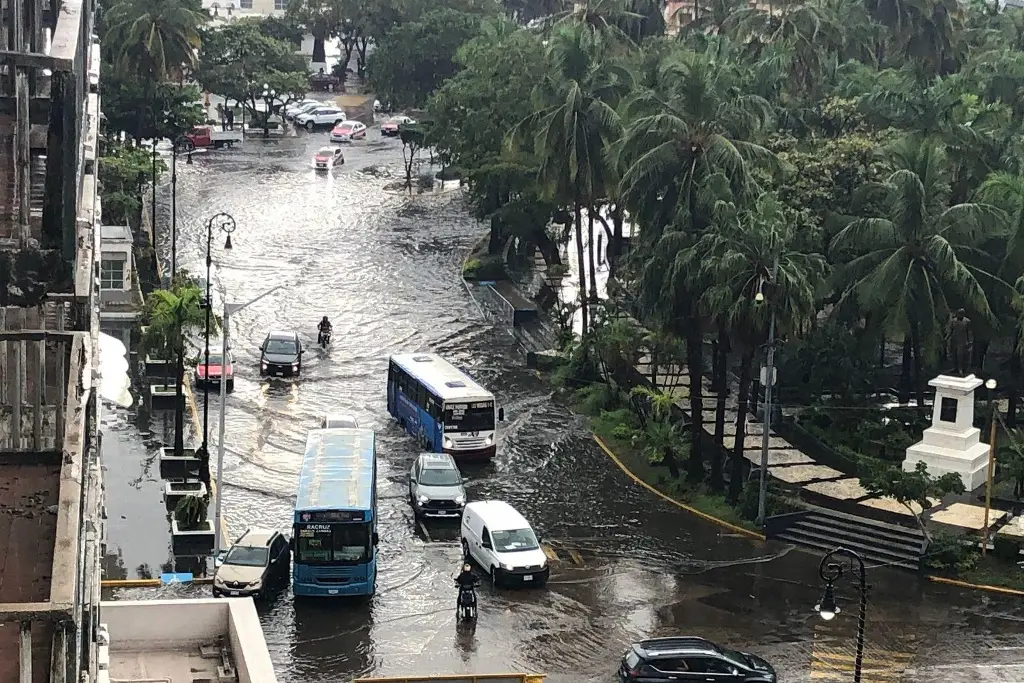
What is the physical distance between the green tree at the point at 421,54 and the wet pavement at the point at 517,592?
1215 inches

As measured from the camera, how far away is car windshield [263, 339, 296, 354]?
57.8m

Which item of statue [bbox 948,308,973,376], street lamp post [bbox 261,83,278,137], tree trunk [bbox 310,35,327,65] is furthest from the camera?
tree trunk [bbox 310,35,327,65]

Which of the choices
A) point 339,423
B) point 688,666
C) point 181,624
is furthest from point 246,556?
point 181,624

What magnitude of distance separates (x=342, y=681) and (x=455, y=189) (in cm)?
6301

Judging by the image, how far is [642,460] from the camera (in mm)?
49156

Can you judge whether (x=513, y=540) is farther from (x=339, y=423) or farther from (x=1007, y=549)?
(x=1007, y=549)

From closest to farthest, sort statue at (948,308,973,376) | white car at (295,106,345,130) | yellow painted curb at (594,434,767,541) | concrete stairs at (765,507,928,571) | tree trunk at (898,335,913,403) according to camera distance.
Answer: concrete stairs at (765,507,928,571)
yellow painted curb at (594,434,767,541)
statue at (948,308,973,376)
tree trunk at (898,335,913,403)
white car at (295,106,345,130)

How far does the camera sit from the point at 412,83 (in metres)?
99.9

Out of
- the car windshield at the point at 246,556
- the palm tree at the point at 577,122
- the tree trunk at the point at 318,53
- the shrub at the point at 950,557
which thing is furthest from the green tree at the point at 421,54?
the car windshield at the point at 246,556

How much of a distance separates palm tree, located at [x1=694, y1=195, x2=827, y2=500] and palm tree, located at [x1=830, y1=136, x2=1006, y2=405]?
4.72 metres

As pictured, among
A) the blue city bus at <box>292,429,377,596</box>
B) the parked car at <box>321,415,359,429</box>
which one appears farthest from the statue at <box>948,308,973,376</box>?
the blue city bus at <box>292,429,377,596</box>

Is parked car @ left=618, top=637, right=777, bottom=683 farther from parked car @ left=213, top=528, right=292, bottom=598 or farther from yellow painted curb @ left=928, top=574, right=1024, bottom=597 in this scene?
parked car @ left=213, top=528, right=292, bottom=598

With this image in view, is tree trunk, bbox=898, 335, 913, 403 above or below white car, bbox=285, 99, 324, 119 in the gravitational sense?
below

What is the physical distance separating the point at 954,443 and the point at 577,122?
18359 millimetres
